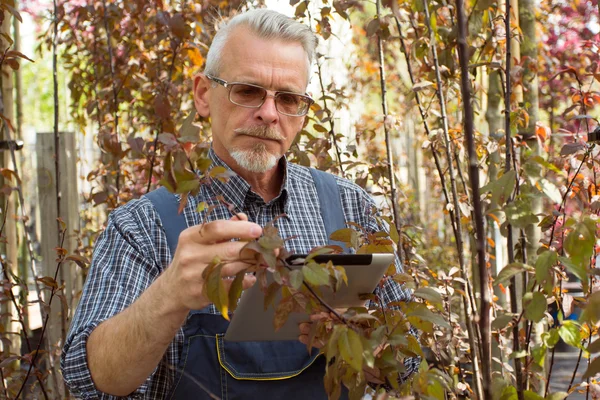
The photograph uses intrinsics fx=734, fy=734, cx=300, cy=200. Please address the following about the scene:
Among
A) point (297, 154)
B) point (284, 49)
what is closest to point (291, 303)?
point (284, 49)

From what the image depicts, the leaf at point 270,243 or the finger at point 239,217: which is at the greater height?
the finger at point 239,217

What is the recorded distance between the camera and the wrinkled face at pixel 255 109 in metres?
2.00

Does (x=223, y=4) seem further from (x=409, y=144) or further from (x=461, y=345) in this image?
(x=409, y=144)

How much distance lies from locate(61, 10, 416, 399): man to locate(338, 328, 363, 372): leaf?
24 cm

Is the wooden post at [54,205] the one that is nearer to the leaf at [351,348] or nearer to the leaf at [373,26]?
the leaf at [373,26]

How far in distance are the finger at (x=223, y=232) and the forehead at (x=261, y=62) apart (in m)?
0.88

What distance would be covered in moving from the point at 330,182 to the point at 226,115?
44 cm

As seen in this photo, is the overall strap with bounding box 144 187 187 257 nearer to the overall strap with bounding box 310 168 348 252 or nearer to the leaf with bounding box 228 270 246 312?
the overall strap with bounding box 310 168 348 252

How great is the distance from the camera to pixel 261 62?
2023 mm

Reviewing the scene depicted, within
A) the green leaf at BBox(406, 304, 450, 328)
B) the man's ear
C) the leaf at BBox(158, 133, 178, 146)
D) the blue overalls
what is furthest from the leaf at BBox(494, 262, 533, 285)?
the man's ear

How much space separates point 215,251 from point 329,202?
1.08 meters

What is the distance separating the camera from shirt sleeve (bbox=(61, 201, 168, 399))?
164 cm

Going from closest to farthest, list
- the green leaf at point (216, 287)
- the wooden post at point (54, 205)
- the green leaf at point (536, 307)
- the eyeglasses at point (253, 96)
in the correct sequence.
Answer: the green leaf at point (216, 287) < the green leaf at point (536, 307) < the eyeglasses at point (253, 96) < the wooden post at point (54, 205)

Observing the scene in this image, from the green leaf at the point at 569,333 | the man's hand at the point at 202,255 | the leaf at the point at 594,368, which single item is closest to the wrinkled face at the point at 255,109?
the man's hand at the point at 202,255
